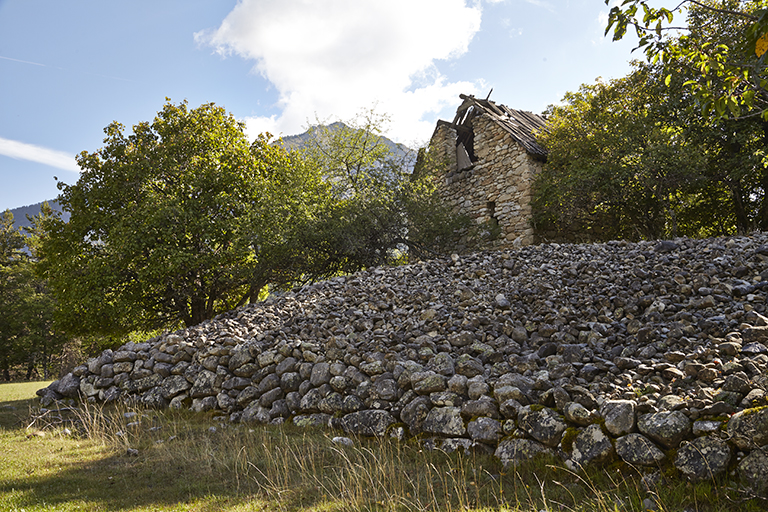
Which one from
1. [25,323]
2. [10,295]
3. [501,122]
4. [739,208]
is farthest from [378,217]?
[10,295]

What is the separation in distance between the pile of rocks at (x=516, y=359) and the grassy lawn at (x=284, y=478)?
0.24 m

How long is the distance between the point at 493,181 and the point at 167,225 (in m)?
10.7

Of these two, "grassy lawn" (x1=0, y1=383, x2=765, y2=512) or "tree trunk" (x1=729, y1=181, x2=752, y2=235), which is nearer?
"grassy lawn" (x1=0, y1=383, x2=765, y2=512)

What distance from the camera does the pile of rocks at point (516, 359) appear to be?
150 inches

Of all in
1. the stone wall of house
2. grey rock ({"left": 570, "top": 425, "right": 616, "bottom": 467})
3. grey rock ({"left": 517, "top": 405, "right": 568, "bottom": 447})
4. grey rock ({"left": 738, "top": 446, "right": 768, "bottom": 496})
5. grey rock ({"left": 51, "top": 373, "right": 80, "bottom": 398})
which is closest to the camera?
grey rock ({"left": 738, "top": 446, "right": 768, "bottom": 496})

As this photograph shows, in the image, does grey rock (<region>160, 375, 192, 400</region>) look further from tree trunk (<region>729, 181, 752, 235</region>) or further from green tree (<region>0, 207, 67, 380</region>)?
green tree (<region>0, 207, 67, 380</region>)

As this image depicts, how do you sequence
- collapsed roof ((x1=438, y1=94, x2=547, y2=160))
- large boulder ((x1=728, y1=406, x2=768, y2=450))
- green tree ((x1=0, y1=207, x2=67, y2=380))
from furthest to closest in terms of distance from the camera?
1. green tree ((x1=0, y1=207, x2=67, y2=380))
2. collapsed roof ((x1=438, y1=94, x2=547, y2=160))
3. large boulder ((x1=728, y1=406, x2=768, y2=450))

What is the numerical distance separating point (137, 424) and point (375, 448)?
152 inches

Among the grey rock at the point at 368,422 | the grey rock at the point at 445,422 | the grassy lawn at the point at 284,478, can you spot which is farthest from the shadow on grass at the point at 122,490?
the grey rock at the point at 445,422

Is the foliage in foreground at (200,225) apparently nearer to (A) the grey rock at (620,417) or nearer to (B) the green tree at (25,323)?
(A) the grey rock at (620,417)

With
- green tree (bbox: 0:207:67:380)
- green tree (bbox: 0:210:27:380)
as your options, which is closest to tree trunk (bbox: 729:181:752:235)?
green tree (bbox: 0:207:67:380)

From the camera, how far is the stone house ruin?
14.9 meters

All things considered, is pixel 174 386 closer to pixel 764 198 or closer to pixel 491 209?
pixel 491 209

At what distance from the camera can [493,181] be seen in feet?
51.8
